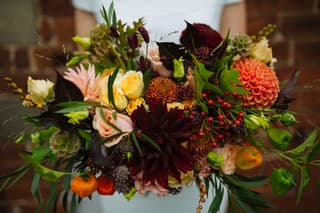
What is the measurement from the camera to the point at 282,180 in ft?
2.17

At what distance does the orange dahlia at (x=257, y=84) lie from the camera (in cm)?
69

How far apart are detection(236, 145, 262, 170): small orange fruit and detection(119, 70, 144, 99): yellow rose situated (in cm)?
17

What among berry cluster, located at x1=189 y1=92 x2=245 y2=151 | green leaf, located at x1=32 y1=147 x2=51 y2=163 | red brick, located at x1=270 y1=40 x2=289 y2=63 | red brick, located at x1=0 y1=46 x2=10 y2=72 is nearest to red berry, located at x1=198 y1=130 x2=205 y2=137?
berry cluster, located at x1=189 y1=92 x2=245 y2=151

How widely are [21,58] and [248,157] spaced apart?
1.10m

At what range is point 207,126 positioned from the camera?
0.68 m

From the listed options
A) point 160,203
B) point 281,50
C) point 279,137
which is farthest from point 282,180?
point 281,50

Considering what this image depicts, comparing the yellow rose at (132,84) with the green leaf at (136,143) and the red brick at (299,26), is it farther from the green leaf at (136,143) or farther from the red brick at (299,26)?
the red brick at (299,26)

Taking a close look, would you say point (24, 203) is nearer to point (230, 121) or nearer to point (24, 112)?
point (24, 112)

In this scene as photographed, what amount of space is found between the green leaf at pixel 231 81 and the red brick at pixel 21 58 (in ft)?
3.54

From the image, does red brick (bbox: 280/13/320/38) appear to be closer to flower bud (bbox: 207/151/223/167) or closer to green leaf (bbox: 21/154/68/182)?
flower bud (bbox: 207/151/223/167)

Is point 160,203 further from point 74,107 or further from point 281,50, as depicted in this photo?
point 281,50

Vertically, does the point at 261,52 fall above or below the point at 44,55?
above

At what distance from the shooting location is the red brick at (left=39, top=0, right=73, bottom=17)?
1612 mm

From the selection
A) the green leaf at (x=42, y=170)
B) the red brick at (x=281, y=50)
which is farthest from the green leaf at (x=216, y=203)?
the red brick at (x=281, y=50)
